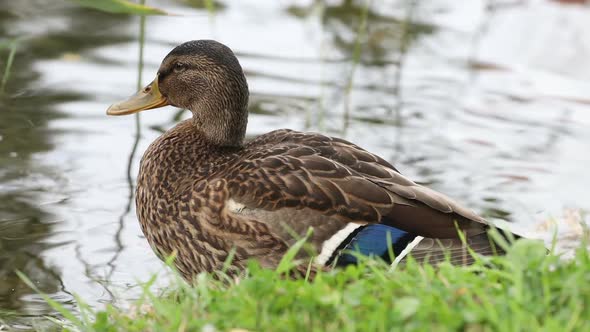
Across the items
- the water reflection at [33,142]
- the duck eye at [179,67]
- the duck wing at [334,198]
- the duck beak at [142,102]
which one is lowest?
the water reflection at [33,142]

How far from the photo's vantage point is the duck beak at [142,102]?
5234 mm

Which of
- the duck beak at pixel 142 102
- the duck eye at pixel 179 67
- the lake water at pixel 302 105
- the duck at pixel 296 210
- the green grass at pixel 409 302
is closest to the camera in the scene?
the green grass at pixel 409 302

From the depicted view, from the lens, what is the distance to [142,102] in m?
5.26

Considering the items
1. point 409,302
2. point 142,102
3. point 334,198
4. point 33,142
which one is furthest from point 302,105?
point 409,302

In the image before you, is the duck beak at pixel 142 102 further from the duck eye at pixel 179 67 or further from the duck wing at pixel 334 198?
the duck wing at pixel 334 198

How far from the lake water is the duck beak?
532 millimetres

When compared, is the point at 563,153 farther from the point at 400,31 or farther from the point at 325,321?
the point at 325,321

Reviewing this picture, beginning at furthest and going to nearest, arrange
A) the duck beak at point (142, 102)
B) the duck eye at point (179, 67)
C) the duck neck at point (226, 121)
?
the duck beak at point (142, 102), the duck eye at point (179, 67), the duck neck at point (226, 121)

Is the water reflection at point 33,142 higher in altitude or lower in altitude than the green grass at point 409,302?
lower

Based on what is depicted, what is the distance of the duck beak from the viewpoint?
5.23 metres

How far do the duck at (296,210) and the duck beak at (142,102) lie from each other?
1.50ft

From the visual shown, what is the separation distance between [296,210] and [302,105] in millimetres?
3307

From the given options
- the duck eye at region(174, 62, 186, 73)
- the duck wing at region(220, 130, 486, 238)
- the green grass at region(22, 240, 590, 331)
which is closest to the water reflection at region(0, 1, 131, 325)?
the duck eye at region(174, 62, 186, 73)

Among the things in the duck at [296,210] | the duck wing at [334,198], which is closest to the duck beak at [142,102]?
the duck at [296,210]
